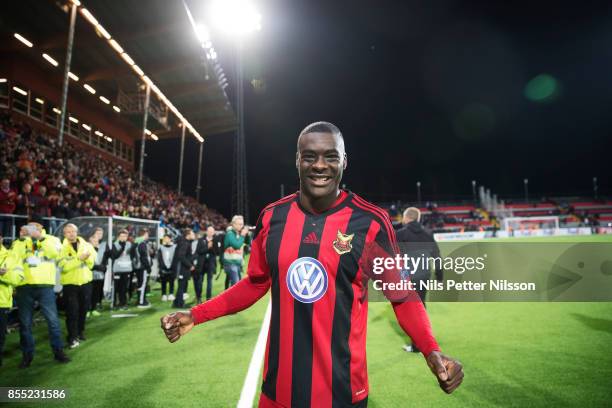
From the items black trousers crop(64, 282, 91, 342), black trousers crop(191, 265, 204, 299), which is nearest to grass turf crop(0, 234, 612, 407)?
black trousers crop(64, 282, 91, 342)

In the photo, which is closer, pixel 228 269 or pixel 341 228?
pixel 341 228

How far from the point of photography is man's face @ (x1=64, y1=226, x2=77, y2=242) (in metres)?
6.15

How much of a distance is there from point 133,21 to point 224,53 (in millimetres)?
14749

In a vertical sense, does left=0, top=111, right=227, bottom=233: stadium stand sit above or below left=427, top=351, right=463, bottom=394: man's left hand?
above

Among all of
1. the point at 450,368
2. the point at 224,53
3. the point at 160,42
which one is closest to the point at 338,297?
the point at 450,368

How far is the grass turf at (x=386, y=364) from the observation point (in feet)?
13.0

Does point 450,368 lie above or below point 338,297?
below

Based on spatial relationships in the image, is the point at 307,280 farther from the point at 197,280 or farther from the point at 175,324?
the point at 197,280

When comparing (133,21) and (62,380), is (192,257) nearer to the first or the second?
(62,380)

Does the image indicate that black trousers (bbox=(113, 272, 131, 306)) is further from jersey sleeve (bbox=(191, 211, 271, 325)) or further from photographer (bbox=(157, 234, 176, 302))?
jersey sleeve (bbox=(191, 211, 271, 325))

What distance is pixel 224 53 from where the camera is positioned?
3378 centimetres

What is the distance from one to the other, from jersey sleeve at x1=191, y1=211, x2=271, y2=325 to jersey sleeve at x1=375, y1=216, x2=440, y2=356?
63cm

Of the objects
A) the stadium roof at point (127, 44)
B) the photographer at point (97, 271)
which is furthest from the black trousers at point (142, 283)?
the stadium roof at point (127, 44)

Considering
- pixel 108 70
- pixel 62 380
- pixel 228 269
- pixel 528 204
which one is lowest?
pixel 62 380
